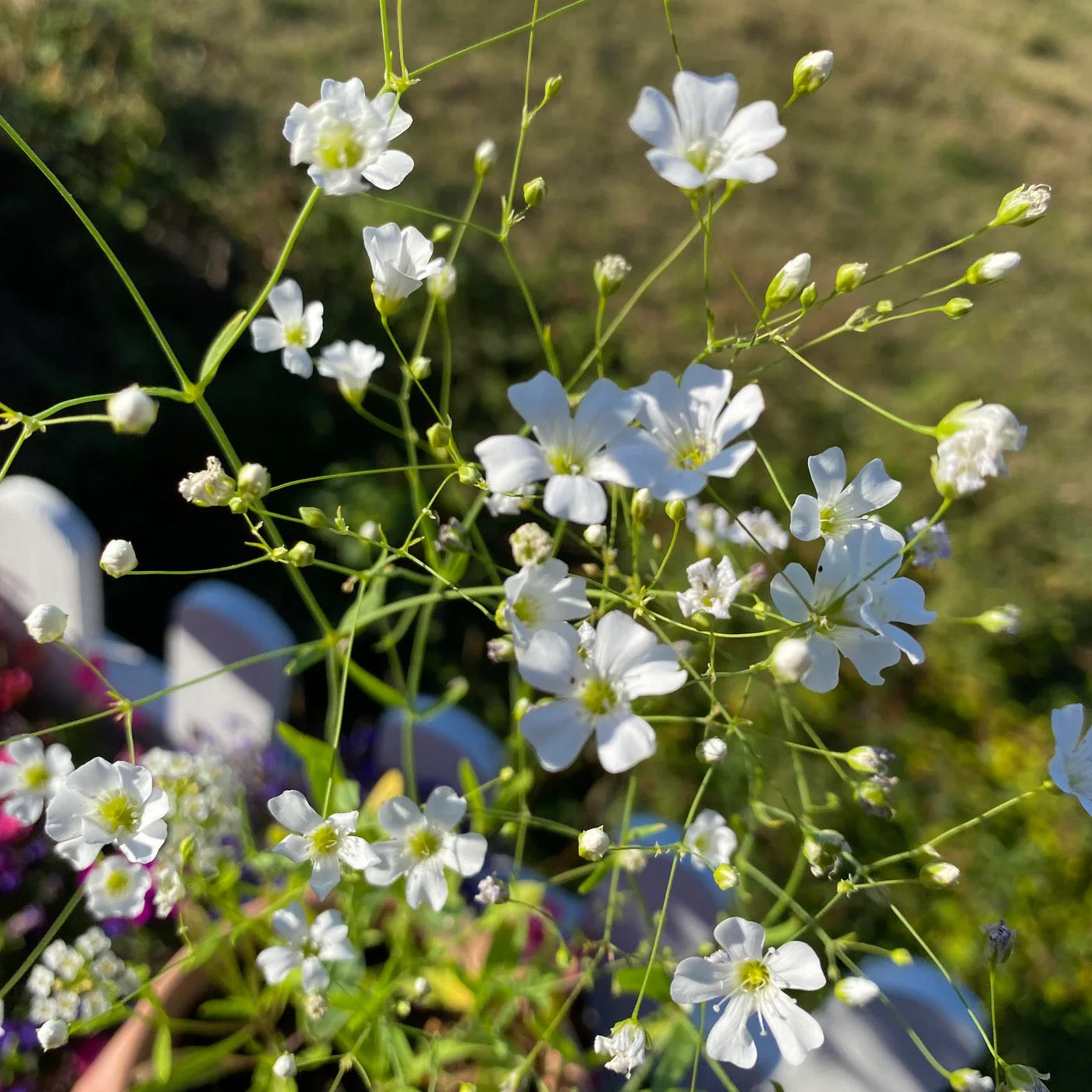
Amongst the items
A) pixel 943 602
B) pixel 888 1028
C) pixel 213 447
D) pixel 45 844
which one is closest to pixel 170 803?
pixel 45 844

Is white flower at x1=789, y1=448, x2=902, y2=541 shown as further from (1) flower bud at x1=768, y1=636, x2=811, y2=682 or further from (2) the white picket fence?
(2) the white picket fence

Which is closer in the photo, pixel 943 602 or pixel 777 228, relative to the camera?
pixel 943 602

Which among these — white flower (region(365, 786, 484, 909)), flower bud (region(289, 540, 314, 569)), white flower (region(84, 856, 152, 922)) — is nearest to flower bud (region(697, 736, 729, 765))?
white flower (region(365, 786, 484, 909))

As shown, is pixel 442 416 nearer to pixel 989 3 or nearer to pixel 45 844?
pixel 45 844

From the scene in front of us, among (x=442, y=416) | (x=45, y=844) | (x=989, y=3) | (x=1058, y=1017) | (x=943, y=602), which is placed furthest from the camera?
(x=989, y=3)

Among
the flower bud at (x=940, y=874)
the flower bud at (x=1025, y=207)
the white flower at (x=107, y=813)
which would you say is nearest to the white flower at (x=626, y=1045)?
the flower bud at (x=940, y=874)
